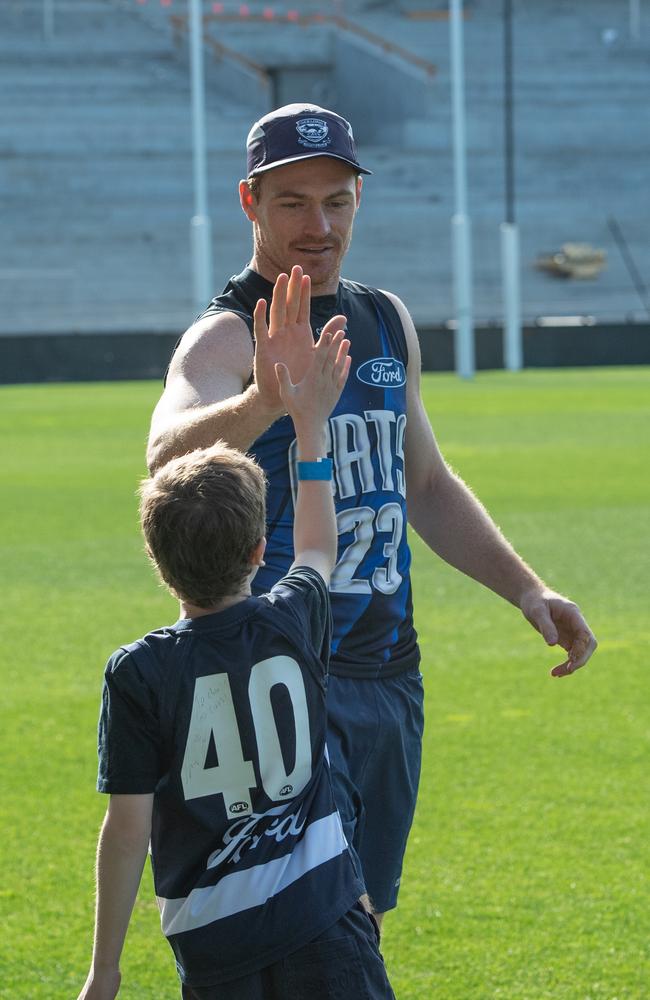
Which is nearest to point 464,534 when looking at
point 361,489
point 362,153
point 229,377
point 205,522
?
point 361,489

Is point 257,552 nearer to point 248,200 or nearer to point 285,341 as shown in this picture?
point 285,341

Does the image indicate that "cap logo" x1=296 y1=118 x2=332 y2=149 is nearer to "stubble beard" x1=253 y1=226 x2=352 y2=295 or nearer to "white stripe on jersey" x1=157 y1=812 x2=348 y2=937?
"stubble beard" x1=253 y1=226 x2=352 y2=295

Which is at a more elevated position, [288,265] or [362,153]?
[362,153]

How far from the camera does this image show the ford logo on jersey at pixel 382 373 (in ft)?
11.7

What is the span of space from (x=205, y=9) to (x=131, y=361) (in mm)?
25880

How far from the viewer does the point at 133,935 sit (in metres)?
4.66

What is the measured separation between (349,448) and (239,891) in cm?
105

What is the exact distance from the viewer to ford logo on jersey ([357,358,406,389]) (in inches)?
140

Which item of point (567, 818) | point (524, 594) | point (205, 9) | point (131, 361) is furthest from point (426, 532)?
point (205, 9)

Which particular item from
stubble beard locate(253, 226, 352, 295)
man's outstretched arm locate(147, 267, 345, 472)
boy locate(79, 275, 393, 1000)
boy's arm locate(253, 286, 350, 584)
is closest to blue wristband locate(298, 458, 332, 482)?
boy's arm locate(253, 286, 350, 584)

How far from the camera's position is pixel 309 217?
139 inches

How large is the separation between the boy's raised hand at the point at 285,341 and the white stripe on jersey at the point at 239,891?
2.60ft

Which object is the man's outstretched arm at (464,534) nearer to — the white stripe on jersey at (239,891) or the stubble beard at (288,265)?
the stubble beard at (288,265)
